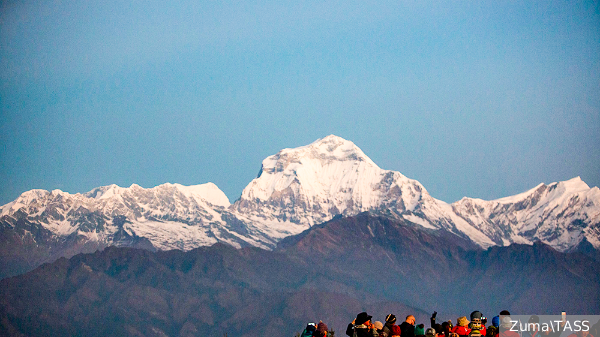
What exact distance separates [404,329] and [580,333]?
9.74 meters

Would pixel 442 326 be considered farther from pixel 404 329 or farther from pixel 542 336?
pixel 542 336

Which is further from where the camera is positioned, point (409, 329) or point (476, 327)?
point (409, 329)

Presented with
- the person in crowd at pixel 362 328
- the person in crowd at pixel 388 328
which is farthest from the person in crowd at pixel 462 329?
the person in crowd at pixel 362 328

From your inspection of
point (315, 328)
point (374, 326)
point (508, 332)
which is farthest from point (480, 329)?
point (315, 328)

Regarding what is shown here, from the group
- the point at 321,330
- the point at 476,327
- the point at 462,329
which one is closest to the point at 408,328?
the point at 462,329

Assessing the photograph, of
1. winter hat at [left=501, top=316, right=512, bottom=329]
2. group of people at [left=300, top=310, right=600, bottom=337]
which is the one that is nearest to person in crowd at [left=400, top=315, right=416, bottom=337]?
group of people at [left=300, top=310, right=600, bottom=337]

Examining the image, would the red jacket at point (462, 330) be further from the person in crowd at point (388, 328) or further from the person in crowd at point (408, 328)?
the person in crowd at point (388, 328)

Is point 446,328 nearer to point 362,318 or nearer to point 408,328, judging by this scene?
point 408,328

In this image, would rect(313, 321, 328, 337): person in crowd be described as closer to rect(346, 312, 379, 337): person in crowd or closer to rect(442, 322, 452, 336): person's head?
rect(346, 312, 379, 337): person in crowd

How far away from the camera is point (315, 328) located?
179 ft

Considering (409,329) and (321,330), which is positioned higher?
(409,329)

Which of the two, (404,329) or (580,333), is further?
(404,329)

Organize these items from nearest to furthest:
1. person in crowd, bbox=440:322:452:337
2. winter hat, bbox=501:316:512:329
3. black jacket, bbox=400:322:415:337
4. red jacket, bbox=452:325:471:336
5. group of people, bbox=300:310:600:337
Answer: winter hat, bbox=501:316:512:329, group of people, bbox=300:310:600:337, black jacket, bbox=400:322:415:337, red jacket, bbox=452:325:471:336, person in crowd, bbox=440:322:452:337

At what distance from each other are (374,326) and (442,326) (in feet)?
18.0
